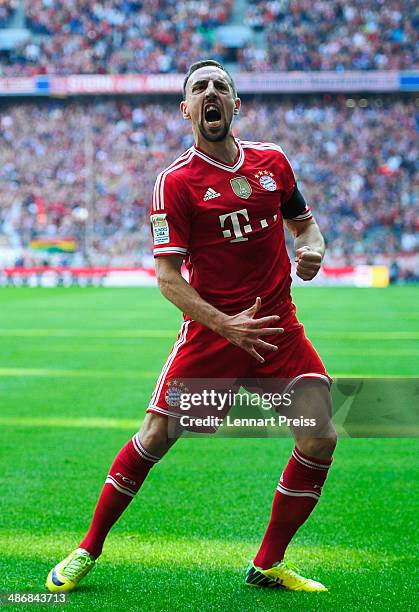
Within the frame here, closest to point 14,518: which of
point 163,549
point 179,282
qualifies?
point 163,549

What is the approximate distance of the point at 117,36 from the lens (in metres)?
44.2

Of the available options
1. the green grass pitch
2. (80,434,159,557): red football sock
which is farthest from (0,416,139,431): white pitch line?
(80,434,159,557): red football sock

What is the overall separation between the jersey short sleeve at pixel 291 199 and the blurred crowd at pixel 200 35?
129ft

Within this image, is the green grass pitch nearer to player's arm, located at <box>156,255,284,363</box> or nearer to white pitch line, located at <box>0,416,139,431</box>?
white pitch line, located at <box>0,416,139,431</box>

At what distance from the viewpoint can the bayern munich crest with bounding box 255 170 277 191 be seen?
162 inches

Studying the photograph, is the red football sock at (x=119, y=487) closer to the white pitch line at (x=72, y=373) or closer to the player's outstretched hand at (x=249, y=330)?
the player's outstretched hand at (x=249, y=330)

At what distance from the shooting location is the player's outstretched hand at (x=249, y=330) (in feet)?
12.3

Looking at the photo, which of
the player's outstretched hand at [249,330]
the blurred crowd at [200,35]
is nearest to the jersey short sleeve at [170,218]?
the player's outstretched hand at [249,330]

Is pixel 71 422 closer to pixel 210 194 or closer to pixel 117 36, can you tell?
pixel 210 194

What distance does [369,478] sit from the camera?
6.17 metres

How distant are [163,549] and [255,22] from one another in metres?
41.2

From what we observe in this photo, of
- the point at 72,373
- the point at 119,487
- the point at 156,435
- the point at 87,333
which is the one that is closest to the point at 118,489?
the point at 119,487

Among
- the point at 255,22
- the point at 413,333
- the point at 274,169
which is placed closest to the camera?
the point at 274,169

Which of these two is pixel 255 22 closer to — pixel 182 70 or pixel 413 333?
pixel 182 70
